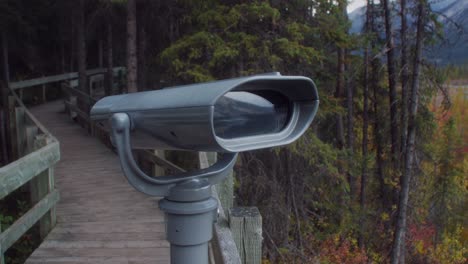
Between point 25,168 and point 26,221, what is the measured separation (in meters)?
0.48

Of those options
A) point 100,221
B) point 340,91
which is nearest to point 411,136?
point 340,91

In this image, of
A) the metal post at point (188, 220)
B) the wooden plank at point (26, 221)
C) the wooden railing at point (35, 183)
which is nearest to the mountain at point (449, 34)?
the wooden railing at point (35, 183)

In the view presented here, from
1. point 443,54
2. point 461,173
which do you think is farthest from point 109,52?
point 461,173

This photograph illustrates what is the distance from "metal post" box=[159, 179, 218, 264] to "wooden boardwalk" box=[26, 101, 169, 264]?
298 cm

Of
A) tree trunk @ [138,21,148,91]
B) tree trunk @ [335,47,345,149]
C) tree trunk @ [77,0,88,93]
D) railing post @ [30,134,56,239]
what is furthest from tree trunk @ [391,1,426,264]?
railing post @ [30,134,56,239]

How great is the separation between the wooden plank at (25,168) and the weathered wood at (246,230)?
1526 mm

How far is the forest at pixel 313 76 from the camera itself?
9328mm

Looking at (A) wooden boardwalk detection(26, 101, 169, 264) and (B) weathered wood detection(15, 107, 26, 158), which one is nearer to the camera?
(A) wooden boardwalk detection(26, 101, 169, 264)

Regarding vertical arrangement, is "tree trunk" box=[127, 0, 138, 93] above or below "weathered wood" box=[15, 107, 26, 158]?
above

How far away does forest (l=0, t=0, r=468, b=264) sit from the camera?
9328mm

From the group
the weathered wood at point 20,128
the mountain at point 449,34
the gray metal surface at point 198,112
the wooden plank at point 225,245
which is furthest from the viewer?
the mountain at point 449,34

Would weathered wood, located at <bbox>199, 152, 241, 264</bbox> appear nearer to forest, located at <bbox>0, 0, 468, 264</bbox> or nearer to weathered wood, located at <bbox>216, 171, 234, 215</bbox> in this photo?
weathered wood, located at <bbox>216, 171, 234, 215</bbox>

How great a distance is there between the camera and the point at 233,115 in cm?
114

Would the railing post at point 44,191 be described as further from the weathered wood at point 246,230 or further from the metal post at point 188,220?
the metal post at point 188,220
